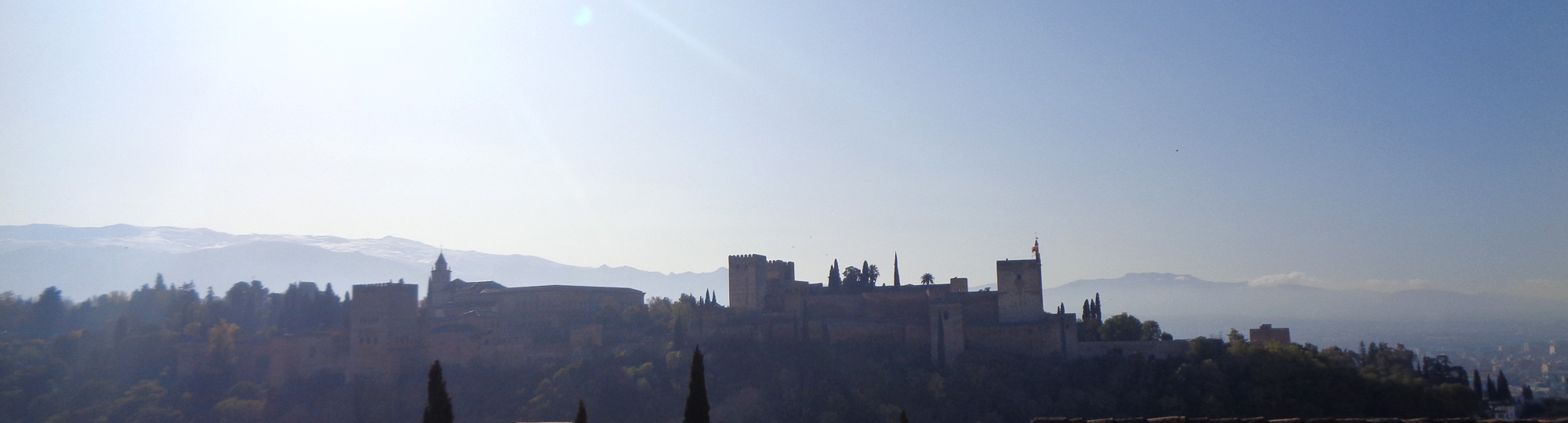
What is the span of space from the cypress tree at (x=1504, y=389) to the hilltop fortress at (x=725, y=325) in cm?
1318

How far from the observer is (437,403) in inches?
710

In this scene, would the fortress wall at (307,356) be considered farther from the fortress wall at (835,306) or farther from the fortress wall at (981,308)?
the fortress wall at (981,308)

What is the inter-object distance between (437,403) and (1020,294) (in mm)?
32377

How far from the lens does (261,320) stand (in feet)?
204

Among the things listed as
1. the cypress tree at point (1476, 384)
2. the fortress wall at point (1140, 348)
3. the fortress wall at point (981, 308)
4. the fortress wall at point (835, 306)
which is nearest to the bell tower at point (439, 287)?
the fortress wall at point (835, 306)

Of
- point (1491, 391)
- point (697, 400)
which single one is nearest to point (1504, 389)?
point (1491, 391)

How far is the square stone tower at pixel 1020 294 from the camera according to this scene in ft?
147

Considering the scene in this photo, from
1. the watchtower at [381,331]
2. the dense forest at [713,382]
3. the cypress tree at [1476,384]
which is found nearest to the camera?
the cypress tree at [1476,384]

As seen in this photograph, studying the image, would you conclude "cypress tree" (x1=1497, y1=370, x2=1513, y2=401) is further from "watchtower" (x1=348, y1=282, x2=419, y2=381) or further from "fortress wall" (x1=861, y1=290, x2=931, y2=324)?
"watchtower" (x1=348, y1=282, x2=419, y2=381)

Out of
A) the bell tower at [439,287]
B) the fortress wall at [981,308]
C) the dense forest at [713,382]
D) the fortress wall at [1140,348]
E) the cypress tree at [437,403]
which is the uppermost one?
the bell tower at [439,287]

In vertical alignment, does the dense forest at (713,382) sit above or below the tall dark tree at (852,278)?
below

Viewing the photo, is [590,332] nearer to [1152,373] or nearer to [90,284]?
[1152,373]

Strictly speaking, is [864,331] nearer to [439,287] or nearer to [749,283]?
[749,283]

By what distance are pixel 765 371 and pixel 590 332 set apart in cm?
1140
